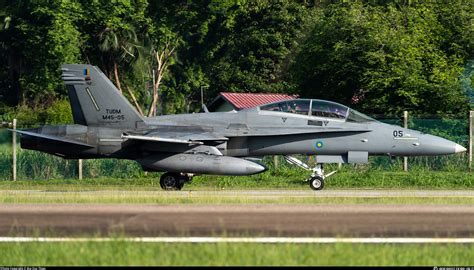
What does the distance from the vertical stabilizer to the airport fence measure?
6.29m

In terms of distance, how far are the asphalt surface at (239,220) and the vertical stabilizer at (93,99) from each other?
7.72 m

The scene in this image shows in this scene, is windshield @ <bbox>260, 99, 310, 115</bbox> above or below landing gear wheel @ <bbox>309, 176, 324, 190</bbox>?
above

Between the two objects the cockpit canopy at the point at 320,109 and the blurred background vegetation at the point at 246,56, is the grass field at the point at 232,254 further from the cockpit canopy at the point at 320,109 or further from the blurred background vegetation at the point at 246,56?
the blurred background vegetation at the point at 246,56

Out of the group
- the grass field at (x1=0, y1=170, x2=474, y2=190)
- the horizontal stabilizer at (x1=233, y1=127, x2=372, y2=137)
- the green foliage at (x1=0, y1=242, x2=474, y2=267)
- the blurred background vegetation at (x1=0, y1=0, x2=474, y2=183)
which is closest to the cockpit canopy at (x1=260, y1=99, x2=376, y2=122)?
the horizontal stabilizer at (x1=233, y1=127, x2=372, y2=137)

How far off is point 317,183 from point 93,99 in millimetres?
6357

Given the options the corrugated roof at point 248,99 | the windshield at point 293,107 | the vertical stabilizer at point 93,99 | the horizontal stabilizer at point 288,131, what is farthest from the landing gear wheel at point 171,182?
the corrugated roof at point 248,99

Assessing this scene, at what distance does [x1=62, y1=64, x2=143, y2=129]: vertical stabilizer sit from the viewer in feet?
84.5

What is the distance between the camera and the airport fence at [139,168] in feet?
107

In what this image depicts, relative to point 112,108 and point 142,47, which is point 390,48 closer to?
point 112,108

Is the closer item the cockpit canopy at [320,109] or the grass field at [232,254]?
the grass field at [232,254]

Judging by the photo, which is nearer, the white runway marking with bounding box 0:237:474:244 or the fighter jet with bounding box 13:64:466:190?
the white runway marking with bounding box 0:237:474:244

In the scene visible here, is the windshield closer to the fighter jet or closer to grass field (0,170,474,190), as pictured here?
the fighter jet

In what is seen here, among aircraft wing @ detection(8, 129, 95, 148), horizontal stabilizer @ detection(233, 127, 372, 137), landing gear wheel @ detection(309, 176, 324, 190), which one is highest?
horizontal stabilizer @ detection(233, 127, 372, 137)

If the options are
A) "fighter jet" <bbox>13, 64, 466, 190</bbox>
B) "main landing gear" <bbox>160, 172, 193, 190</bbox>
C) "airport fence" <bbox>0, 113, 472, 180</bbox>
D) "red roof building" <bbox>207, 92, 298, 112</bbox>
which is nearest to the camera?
"fighter jet" <bbox>13, 64, 466, 190</bbox>
